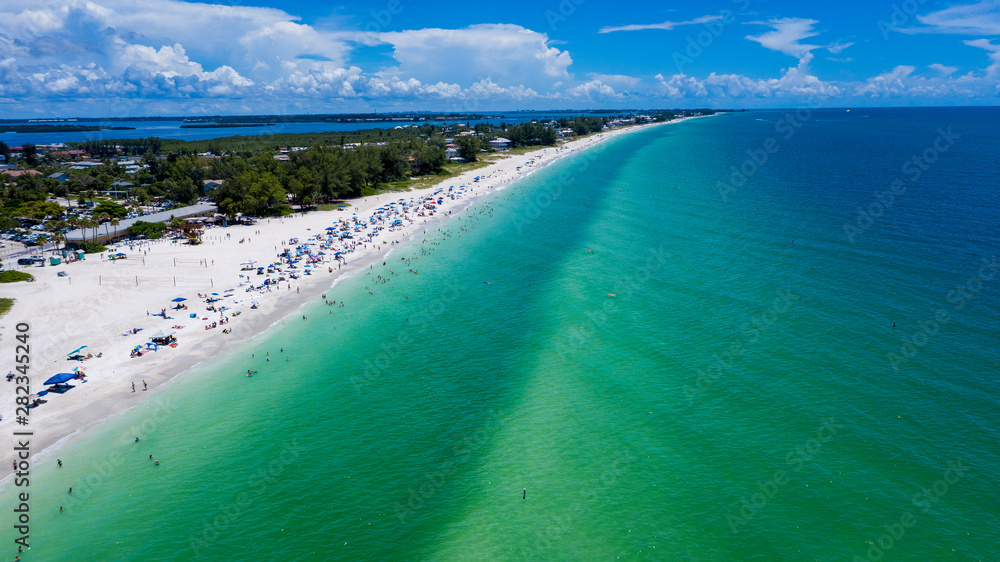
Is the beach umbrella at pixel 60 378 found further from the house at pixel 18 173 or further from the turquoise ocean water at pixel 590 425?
the house at pixel 18 173

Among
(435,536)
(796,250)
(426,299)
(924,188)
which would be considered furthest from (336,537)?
(924,188)

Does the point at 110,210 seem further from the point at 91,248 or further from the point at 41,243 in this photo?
the point at 41,243

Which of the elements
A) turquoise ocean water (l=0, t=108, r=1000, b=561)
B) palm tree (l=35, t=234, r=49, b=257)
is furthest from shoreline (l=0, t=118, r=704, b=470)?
palm tree (l=35, t=234, r=49, b=257)

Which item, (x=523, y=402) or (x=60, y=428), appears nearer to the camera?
(x=60, y=428)

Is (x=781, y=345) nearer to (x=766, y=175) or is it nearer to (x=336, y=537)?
(x=336, y=537)

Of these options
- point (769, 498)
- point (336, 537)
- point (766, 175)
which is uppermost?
point (766, 175)

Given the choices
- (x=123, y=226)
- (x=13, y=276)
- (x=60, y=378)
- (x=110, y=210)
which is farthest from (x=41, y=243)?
(x=60, y=378)

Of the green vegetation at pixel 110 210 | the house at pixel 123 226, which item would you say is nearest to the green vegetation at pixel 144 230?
the house at pixel 123 226
